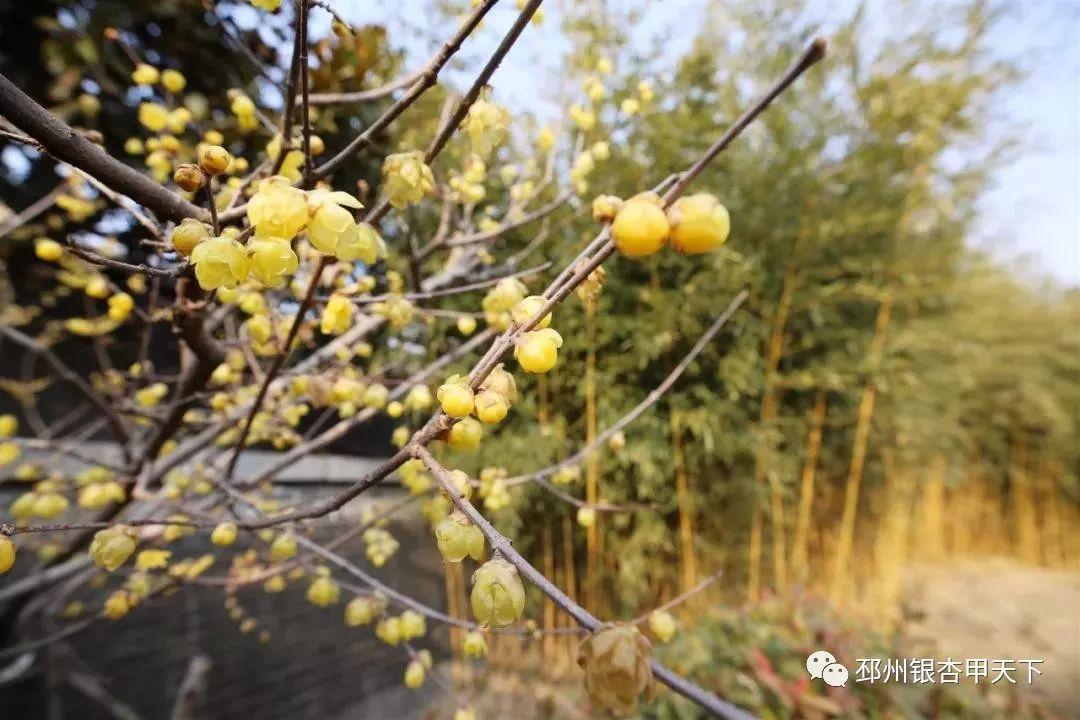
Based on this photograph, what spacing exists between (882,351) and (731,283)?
2.56 ft

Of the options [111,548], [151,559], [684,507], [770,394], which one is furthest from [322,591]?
[770,394]

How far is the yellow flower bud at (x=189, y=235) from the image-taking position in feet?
1.10

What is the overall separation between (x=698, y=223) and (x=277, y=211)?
0.23 metres

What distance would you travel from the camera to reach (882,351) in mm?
1897

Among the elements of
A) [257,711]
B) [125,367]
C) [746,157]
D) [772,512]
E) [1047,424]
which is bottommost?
[257,711]

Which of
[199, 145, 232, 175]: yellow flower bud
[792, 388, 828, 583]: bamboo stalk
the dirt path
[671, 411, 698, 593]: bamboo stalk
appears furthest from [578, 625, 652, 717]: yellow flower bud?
[792, 388, 828, 583]: bamboo stalk

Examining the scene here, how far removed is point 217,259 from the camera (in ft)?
1.02

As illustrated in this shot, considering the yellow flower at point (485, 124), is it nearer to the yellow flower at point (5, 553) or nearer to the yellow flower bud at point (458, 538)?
the yellow flower bud at point (458, 538)

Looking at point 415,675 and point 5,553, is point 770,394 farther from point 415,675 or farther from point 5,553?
point 5,553

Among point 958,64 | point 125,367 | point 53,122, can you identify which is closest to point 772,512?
point 958,64

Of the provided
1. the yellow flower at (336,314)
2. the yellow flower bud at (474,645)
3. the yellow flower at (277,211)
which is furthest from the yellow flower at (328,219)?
the yellow flower bud at (474,645)

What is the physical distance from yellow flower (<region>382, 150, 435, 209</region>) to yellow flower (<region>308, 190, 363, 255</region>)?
0.43 ft

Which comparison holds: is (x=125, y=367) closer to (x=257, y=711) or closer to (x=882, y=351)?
(x=257, y=711)

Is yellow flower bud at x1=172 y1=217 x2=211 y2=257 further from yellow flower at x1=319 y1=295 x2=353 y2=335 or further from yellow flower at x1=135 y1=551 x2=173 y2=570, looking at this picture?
yellow flower at x1=135 y1=551 x2=173 y2=570
